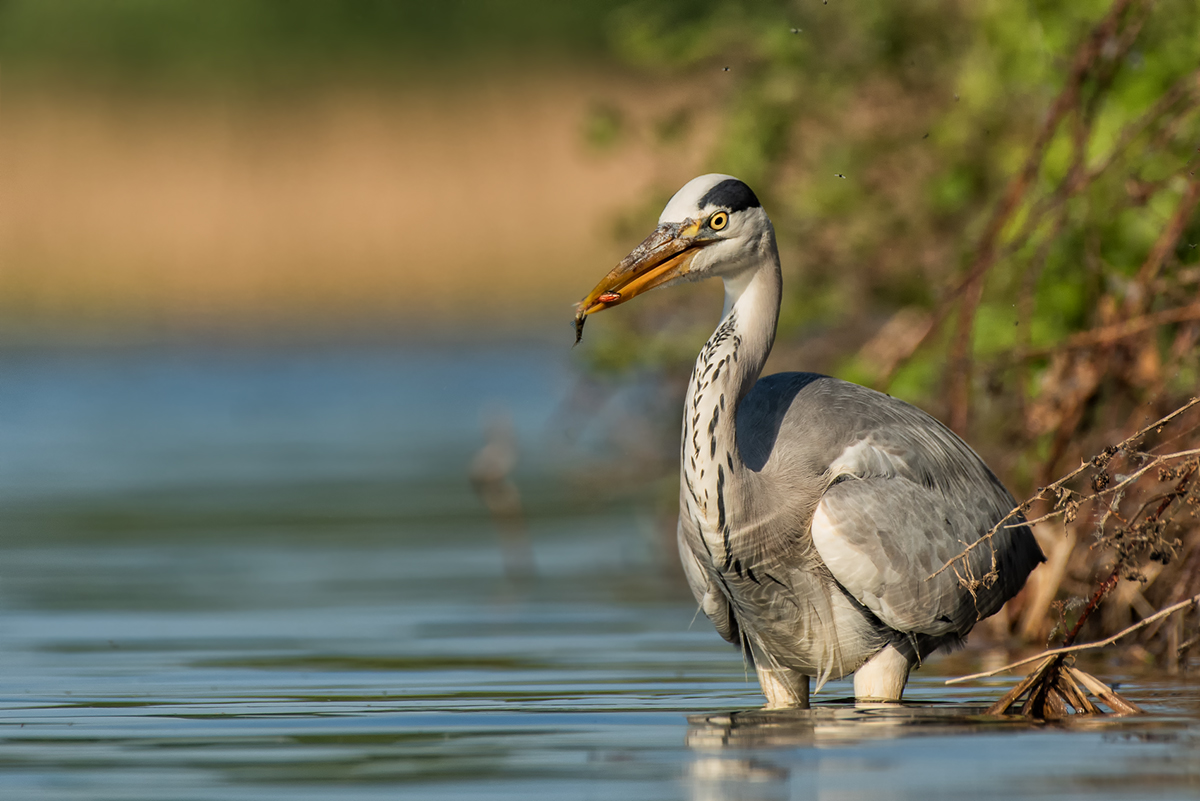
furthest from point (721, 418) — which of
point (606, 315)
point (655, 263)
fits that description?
point (606, 315)

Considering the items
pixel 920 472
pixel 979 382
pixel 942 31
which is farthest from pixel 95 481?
pixel 920 472

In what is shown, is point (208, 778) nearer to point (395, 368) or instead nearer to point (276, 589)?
point (276, 589)

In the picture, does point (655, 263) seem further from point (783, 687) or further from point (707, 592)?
point (783, 687)

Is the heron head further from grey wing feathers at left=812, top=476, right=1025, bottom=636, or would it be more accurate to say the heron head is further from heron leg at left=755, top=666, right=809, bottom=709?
heron leg at left=755, top=666, right=809, bottom=709

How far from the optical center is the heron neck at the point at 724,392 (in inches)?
283

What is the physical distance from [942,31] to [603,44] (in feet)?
103

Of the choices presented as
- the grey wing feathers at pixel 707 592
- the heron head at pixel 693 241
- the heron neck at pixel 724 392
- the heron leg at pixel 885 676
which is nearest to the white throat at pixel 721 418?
the heron neck at pixel 724 392

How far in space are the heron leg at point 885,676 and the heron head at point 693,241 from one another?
1514 millimetres

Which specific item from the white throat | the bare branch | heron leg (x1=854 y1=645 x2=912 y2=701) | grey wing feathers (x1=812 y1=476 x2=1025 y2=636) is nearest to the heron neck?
the white throat

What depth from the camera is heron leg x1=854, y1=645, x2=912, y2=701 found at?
24.5 feet

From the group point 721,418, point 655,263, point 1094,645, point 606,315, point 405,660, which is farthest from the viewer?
point 606,315

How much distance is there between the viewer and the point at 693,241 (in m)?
7.46

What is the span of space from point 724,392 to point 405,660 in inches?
101

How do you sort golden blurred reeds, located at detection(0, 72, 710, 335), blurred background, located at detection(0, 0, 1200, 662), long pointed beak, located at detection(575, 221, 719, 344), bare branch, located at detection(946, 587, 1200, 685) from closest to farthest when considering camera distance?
1. bare branch, located at detection(946, 587, 1200, 685)
2. long pointed beak, located at detection(575, 221, 719, 344)
3. blurred background, located at detection(0, 0, 1200, 662)
4. golden blurred reeds, located at detection(0, 72, 710, 335)
